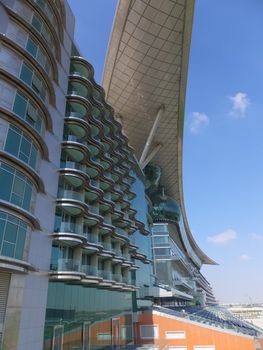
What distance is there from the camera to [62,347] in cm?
2080

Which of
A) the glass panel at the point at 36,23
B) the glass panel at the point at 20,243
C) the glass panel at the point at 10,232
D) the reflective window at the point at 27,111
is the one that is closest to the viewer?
the glass panel at the point at 10,232

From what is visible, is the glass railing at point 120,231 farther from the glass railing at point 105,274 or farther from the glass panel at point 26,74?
the glass panel at point 26,74

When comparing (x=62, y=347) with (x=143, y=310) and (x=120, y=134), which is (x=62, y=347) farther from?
(x=120, y=134)

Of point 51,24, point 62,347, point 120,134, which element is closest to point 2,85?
point 51,24

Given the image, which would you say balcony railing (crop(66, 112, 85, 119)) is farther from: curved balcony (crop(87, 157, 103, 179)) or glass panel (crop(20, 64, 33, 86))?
glass panel (crop(20, 64, 33, 86))

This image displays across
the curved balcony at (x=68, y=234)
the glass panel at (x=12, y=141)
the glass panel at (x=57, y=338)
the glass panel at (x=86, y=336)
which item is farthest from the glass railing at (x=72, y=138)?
the glass panel at (x=86, y=336)

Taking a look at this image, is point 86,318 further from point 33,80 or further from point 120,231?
point 33,80

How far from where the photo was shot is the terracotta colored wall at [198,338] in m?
28.8

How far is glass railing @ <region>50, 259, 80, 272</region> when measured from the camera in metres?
20.7

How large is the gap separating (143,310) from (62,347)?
16579mm

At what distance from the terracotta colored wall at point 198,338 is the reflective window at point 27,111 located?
2487 centimetres

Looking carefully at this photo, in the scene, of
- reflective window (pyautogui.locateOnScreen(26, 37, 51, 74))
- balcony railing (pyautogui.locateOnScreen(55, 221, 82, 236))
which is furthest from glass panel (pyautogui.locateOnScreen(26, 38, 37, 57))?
balcony railing (pyautogui.locateOnScreen(55, 221, 82, 236))

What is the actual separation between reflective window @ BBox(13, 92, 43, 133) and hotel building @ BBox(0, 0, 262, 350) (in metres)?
0.08

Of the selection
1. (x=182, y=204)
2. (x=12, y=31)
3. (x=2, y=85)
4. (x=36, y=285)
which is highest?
(x=182, y=204)
